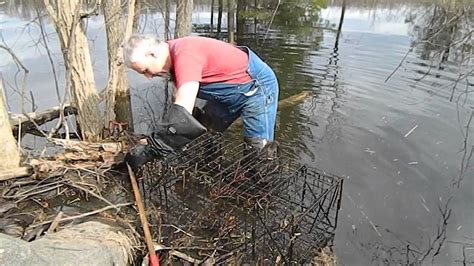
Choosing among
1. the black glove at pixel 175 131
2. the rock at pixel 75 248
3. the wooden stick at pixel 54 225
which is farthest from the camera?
the wooden stick at pixel 54 225

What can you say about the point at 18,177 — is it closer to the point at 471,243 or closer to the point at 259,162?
the point at 259,162

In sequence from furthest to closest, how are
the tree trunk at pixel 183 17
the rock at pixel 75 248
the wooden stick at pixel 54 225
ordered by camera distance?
the tree trunk at pixel 183 17 < the wooden stick at pixel 54 225 < the rock at pixel 75 248

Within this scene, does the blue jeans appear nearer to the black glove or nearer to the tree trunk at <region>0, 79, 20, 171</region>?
the black glove

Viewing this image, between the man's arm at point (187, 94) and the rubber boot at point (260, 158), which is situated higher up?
the man's arm at point (187, 94)

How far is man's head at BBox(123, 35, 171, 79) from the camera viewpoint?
2701 millimetres

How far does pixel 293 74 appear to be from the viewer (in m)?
8.47

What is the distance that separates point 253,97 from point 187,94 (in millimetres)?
937

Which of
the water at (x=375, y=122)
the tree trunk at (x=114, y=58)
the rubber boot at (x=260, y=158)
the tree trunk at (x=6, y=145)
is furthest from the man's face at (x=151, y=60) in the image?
the tree trunk at (x=114, y=58)

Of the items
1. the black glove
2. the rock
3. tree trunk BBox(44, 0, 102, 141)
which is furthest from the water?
the rock

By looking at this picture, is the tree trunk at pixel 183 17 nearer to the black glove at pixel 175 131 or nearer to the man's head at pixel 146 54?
the man's head at pixel 146 54

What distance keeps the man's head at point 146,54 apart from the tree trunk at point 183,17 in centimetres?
408

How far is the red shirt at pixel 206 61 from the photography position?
2701 millimetres

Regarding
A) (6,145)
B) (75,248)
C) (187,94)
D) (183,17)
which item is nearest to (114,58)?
(183,17)

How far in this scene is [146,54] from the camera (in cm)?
272
